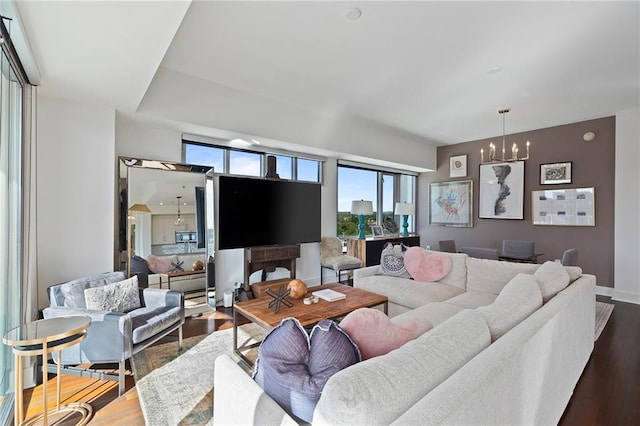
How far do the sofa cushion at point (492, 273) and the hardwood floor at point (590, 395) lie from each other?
87 centimetres

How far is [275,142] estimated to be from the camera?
164 inches

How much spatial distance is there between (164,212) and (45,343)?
1970 millimetres

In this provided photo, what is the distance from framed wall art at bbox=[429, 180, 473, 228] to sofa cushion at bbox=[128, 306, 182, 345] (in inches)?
220

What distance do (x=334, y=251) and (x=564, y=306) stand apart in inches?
136

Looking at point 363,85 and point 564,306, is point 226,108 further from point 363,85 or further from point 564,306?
point 564,306

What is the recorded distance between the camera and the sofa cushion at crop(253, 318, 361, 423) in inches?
36.5

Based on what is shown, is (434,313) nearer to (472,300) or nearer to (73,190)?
(472,300)

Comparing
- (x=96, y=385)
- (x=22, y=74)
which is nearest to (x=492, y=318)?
(x=96, y=385)

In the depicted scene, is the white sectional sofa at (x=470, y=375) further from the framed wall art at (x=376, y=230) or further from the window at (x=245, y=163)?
the framed wall art at (x=376, y=230)

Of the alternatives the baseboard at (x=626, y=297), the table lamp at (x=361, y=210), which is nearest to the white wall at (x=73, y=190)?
the table lamp at (x=361, y=210)

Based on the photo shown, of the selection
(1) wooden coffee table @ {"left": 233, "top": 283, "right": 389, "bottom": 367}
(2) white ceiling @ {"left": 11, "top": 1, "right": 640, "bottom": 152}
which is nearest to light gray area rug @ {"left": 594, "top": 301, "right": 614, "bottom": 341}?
(1) wooden coffee table @ {"left": 233, "top": 283, "right": 389, "bottom": 367}

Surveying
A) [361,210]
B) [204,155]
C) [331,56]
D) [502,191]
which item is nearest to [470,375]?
[331,56]

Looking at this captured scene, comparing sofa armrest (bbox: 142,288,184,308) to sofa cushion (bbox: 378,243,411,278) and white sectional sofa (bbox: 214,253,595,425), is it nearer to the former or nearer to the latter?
white sectional sofa (bbox: 214,253,595,425)

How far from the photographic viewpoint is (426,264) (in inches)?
135
